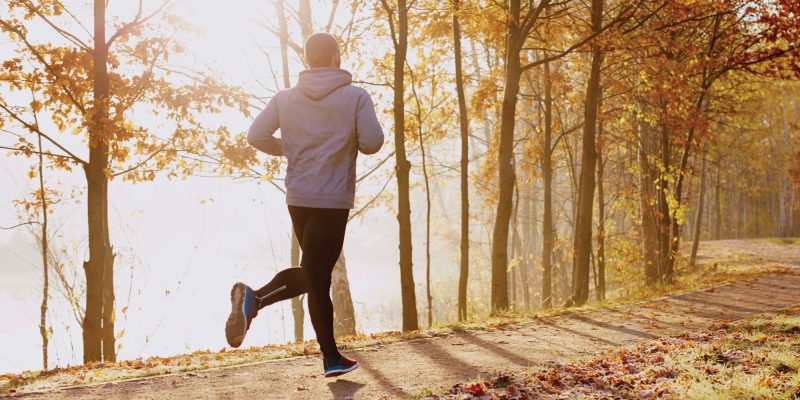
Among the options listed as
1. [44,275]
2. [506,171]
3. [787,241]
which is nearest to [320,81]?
[506,171]

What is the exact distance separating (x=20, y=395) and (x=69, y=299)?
23.3ft

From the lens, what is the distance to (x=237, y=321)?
179 inches

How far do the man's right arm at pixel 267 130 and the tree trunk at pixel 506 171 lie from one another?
20.0 ft

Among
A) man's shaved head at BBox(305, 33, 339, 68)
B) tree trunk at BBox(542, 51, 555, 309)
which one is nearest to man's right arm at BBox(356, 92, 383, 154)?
man's shaved head at BBox(305, 33, 339, 68)

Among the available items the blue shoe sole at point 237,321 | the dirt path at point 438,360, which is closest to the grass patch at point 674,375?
the dirt path at point 438,360

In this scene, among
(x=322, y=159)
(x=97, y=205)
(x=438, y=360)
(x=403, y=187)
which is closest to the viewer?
(x=322, y=159)

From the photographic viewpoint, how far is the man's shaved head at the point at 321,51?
448cm

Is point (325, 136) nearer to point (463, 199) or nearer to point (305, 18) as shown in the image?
point (463, 199)

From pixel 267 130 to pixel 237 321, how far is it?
1.27m

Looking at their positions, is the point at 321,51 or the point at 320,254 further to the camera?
the point at 321,51

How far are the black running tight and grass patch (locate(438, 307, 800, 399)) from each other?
85cm

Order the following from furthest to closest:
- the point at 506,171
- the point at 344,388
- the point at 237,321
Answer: the point at 506,171 → the point at 237,321 → the point at 344,388

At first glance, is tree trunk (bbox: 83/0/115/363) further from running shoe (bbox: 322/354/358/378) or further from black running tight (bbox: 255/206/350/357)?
running shoe (bbox: 322/354/358/378)

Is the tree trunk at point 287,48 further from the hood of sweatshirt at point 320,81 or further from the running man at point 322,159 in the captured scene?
the hood of sweatshirt at point 320,81
